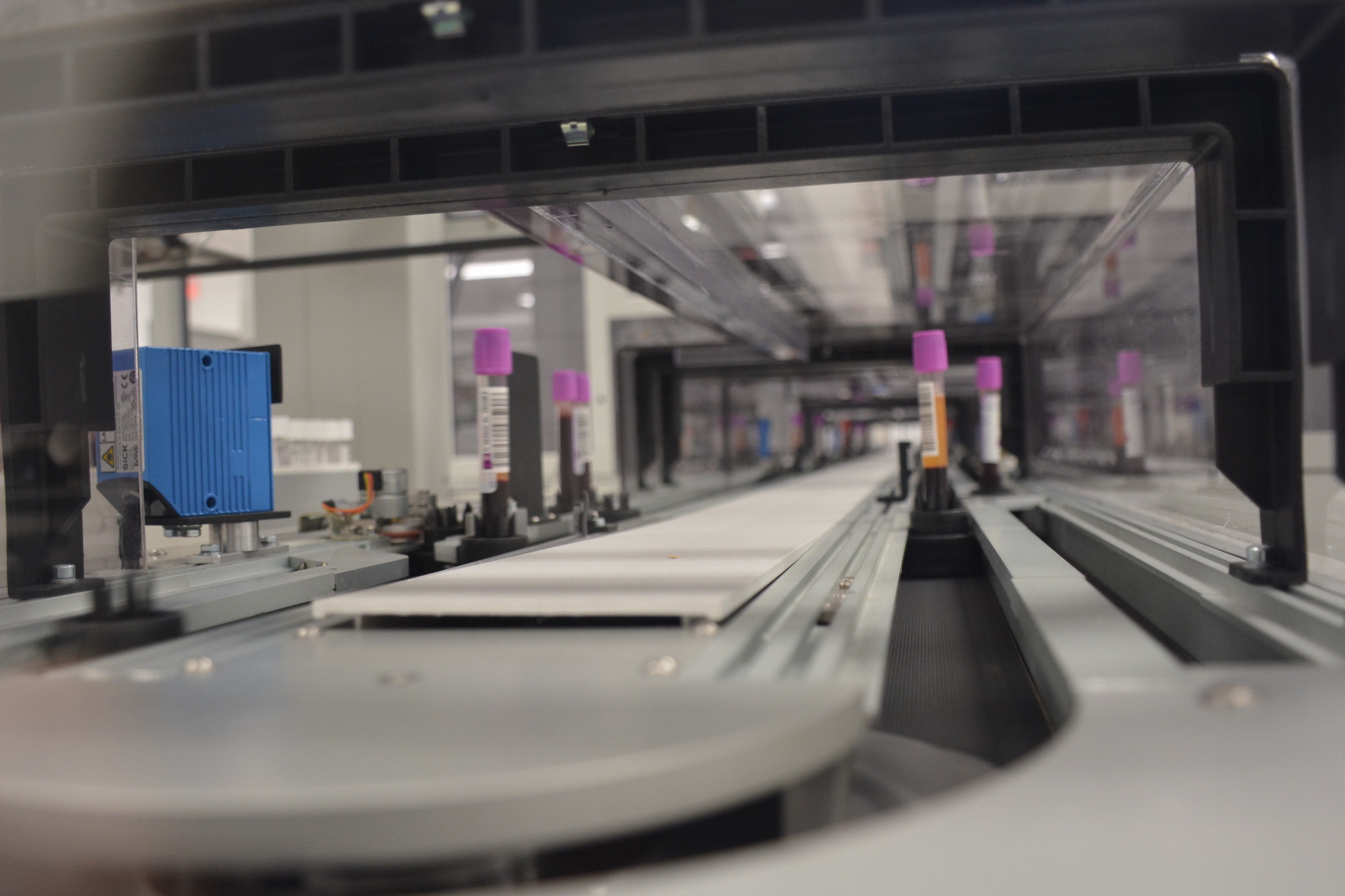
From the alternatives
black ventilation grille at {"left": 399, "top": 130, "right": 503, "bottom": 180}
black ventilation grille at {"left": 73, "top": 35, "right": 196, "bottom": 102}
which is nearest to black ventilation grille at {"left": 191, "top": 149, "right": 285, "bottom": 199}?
black ventilation grille at {"left": 399, "top": 130, "right": 503, "bottom": 180}

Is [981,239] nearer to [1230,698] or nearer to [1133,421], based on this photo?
[1133,421]

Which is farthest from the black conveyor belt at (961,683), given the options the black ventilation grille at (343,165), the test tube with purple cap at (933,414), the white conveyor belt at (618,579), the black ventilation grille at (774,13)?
the black ventilation grille at (343,165)

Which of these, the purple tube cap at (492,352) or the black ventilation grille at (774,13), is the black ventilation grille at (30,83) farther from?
the purple tube cap at (492,352)

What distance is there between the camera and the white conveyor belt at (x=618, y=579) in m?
1.63

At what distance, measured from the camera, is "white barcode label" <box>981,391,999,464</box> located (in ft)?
15.1

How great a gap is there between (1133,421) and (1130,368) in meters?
0.24

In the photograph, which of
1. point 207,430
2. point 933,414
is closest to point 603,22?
point 207,430

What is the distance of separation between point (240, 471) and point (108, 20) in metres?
1.29

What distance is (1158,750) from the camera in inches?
38.3

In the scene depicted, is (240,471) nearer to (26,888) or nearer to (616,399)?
(26,888)

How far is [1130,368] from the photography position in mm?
4199

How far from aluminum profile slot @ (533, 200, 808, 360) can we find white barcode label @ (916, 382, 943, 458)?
3.33 ft

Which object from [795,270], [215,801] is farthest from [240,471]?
[795,270]

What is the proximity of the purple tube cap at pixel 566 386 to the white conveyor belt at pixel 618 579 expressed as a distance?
116 centimetres
